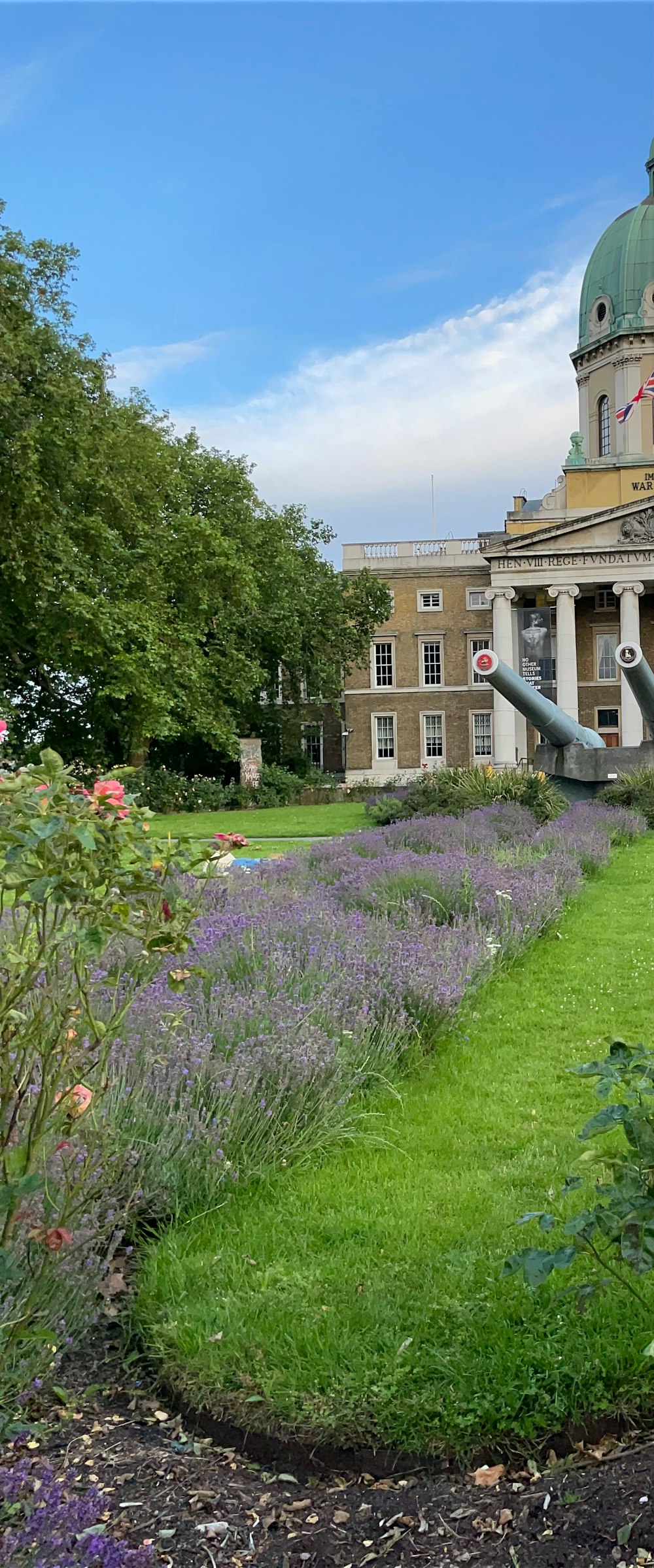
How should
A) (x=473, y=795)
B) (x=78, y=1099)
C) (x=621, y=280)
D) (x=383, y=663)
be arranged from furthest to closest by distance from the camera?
1. (x=621, y=280)
2. (x=383, y=663)
3. (x=473, y=795)
4. (x=78, y=1099)

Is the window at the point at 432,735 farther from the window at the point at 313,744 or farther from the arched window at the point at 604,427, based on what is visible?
the arched window at the point at 604,427

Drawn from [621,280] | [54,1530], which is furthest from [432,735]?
[54,1530]

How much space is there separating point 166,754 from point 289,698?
28.4 feet

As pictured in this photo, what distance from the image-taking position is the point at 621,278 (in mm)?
56781

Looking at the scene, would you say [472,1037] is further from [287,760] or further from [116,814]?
[287,760]

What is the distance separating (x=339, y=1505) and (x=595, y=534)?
51.2 metres

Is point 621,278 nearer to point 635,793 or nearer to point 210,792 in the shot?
point 210,792

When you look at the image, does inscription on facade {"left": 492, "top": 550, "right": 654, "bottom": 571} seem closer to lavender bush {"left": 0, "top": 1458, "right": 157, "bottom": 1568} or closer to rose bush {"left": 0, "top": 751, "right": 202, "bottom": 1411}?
rose bush {"left": 0, "top": 751, "right": 202, "bottom": 1411}

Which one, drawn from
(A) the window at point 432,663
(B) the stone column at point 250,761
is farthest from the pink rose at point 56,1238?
(A) the window at point 432,663

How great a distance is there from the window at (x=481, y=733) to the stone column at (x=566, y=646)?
15.3ft

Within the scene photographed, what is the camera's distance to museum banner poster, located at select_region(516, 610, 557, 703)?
42.0 meters

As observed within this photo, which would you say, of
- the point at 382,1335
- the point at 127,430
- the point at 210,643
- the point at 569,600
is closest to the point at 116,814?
the point at 382,1335

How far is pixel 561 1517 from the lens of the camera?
244 cm

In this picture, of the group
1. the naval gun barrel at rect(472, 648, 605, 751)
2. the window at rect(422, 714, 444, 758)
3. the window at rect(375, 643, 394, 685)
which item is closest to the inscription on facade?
the window at rect(375, 643, 394, 685)
